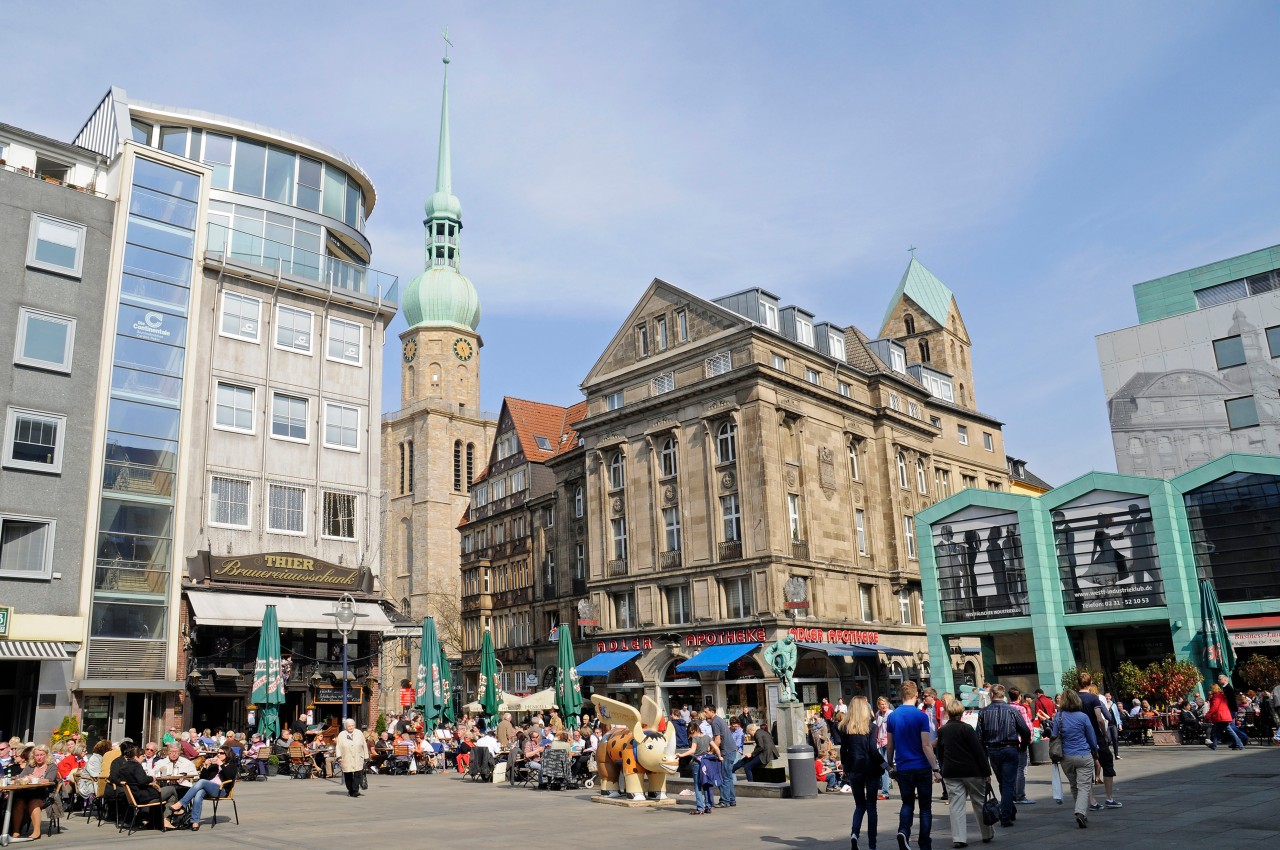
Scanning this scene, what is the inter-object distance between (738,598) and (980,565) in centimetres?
1000

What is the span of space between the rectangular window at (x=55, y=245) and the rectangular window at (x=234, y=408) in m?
5.68

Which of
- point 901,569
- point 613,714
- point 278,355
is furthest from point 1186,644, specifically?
point 278,355

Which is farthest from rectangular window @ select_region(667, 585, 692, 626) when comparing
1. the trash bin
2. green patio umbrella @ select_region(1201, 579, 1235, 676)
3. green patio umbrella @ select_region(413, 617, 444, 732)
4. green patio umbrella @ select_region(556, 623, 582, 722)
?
the trash bin

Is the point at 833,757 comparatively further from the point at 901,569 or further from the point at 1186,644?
the point at 901,569

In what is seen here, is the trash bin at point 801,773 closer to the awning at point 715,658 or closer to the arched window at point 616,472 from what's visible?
the awning at point 715,658

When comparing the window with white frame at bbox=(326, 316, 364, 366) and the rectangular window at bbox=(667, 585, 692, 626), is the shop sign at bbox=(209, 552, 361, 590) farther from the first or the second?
the rectangular window at bbox=(667, 585, 692, 626)

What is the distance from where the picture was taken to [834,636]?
144 feet

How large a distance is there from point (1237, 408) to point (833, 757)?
4074 centimetres

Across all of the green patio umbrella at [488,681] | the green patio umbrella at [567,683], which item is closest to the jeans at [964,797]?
the green patio umbrella at [567,683]

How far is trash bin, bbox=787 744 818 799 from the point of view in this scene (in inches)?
703

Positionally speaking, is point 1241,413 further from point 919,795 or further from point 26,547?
point 26,547

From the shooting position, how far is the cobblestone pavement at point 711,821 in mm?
11906

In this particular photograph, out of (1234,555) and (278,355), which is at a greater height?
(278,355)

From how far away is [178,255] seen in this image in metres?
33.4
